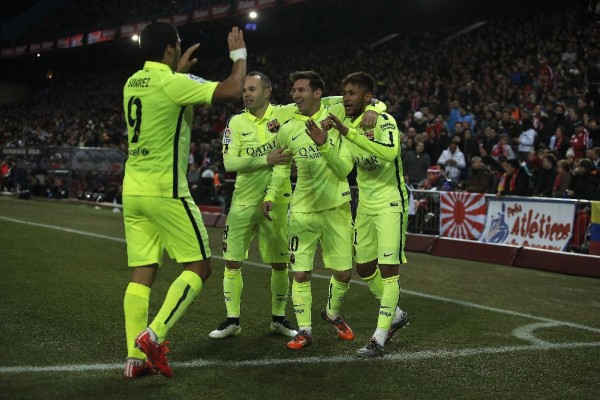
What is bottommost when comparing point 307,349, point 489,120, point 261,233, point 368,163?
point 307,349

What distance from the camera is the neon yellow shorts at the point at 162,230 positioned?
5.23m

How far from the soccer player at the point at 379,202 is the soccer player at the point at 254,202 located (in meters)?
0.53

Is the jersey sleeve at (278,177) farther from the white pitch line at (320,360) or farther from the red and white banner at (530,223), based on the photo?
the red and white banner at (530,223)

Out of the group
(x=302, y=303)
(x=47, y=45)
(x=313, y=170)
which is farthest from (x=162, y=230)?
(x=47, y=45)

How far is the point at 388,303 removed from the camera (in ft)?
20.8

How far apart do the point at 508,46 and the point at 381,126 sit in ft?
64.0

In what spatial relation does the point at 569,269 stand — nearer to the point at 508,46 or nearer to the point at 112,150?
the point at 508,46

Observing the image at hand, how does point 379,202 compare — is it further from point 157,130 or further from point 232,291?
point 157,130

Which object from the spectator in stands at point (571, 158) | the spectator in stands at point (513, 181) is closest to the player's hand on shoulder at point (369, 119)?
the spectator in stands at point (513, 181)

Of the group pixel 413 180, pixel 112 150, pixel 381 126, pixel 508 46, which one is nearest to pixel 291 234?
pixel 381 126

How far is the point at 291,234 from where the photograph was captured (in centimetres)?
669

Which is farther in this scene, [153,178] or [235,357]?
[235,357]

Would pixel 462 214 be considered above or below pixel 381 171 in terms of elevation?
below

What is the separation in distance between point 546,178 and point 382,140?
372 inches
